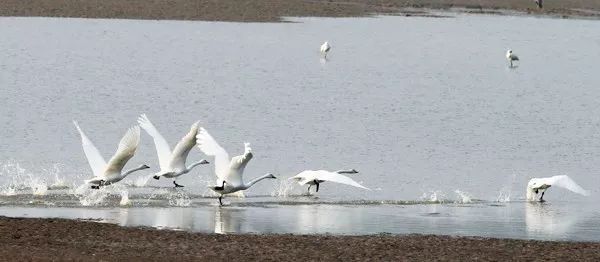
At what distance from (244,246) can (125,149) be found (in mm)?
4364

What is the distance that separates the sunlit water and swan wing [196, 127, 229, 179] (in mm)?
450

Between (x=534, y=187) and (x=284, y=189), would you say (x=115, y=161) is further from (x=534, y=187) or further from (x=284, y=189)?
(x=534, y=187)

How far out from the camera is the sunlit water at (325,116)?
1916 centimetres

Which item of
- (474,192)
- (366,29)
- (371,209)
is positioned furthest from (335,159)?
(366,29)

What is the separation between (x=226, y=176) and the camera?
63.9 feet

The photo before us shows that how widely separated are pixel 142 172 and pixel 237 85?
1544 centimetres

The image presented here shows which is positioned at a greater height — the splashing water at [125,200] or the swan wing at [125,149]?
the swan wing at [125,149]

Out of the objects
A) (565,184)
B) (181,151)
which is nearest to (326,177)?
(181,151)

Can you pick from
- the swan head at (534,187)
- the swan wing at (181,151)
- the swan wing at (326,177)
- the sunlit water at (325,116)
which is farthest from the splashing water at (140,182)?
the swan head at (534,187)

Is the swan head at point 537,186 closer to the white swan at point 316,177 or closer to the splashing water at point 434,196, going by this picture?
the splashing water at point 434,196

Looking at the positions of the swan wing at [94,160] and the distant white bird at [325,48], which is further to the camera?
the distant white bird at [325,48]

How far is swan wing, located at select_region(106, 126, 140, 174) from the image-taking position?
63.3 ft

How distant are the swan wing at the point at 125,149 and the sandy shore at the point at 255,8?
3207 centimetres

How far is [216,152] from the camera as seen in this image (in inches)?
783
